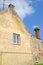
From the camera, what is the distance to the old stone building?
2237 cm

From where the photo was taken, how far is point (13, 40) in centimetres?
2383

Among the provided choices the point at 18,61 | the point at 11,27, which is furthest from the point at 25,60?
the point at 11,27

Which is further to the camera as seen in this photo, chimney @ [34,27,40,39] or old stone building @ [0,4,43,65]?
chimney @ [34,27,40,39]

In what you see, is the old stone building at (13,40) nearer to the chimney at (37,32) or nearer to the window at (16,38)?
the window at (16,38)

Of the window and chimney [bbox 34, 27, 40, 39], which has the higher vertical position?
chimney [bbox 34, 27, 40, 39]

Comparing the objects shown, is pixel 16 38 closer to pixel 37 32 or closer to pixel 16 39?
pixel 16 39

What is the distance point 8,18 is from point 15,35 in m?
2.53

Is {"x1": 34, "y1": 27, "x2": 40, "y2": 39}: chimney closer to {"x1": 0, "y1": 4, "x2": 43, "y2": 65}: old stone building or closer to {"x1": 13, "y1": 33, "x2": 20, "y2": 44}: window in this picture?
{"x1": 0, "y1": 4, "x2": 43, "y2": 65}: old stone building

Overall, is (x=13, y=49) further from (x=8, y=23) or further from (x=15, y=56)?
(x=8, y=23)

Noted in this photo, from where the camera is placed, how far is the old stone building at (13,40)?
22366mm

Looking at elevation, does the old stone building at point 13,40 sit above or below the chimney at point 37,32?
below

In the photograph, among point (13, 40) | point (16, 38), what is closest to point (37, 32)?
point (16, 38)

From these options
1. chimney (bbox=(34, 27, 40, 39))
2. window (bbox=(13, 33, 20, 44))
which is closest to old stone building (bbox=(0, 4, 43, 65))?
window (bbox=(13, 33, 20, 44))

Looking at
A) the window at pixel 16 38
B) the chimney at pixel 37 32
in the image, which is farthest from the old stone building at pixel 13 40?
the chimney at pixel 37 32
